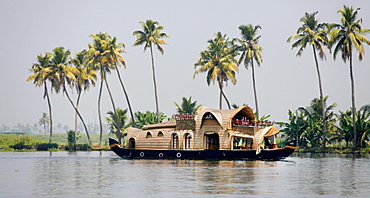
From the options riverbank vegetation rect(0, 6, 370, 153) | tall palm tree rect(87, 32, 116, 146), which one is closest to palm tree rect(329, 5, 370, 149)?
riverbank vegetation rect(0, 6, 370, 153)

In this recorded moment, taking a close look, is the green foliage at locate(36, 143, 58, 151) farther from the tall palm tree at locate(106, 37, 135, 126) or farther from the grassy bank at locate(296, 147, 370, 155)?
the grassy bank at locate(296, 147, 370, 155)

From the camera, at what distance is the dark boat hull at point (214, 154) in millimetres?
46312

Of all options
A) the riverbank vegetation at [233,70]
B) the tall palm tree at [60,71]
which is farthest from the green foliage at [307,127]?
the tall palm tree at [60,71]

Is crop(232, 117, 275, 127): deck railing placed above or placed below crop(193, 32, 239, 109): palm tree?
below

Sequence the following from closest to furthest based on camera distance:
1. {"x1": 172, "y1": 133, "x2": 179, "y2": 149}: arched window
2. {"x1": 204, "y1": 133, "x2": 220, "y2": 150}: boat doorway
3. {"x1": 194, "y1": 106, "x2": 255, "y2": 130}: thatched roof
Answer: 1. {"x1": 194, "y1": 106, "x2": 255, "y2": 130}: thatched roof
2. {"x1": 204, "y1": 133, "x2": 220, "y2": 150}: boat doorway
3. {"x1": 172, "y1": 133, "x2": 179, "y2": 149}: arched window

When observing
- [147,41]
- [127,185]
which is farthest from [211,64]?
[127,185]

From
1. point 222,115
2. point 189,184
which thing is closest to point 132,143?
point 222,115

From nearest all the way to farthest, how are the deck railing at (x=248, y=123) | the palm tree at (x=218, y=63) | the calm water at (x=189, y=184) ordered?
the calm water at (x=189, y=184) → the deck railing at (x=248, y=123) → the palm tree at (x=218, y=63)

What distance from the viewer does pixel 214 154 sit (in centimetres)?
4772

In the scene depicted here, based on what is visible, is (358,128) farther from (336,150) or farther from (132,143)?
(132,143)

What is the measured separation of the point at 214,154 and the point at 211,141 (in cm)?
381

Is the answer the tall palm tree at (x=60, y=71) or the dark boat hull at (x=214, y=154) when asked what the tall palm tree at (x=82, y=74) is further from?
the dark boat hull at (x=214, y=154)

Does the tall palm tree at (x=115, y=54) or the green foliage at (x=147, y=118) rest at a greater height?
the tall palm tree at (x=115, y=54)

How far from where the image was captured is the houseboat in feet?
153
